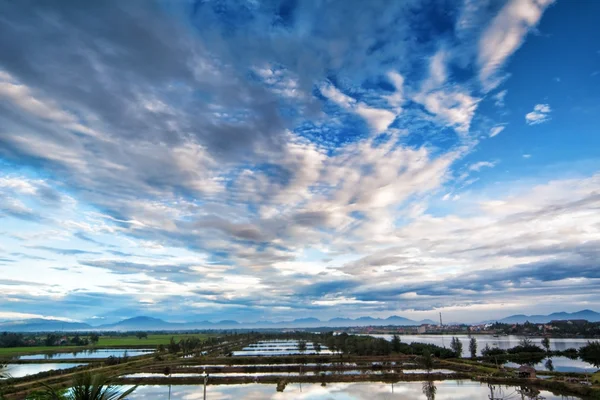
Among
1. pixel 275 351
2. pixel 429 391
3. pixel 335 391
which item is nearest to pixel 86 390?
pixel 335 391

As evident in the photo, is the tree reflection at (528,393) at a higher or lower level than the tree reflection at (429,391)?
lower

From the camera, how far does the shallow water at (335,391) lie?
1371 inches

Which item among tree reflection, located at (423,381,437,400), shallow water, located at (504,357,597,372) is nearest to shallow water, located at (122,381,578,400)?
tree reflection, located at (423,381,437,400)

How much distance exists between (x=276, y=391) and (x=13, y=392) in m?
24.0

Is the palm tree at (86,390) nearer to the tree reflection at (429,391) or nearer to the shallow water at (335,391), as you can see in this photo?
the shallow water at (335,391)

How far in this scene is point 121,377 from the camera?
46.2 m

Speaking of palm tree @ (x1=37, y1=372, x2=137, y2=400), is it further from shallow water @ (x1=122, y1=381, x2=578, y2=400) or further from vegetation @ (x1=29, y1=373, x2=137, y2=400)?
shallow water @ (x1=122, y1=381, x2=578, y2=400)

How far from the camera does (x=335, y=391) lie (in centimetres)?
3778

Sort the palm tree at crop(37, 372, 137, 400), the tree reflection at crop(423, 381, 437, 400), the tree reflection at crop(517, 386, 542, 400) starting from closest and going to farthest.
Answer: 1. the palm tree at crop(37, 372, 137, 400)
2. the tree reflection at crop(423, 381, 437, 400)
3. the tree reflection at crop(517, 386, 542, 400)

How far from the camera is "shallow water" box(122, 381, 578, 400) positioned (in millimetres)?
34812

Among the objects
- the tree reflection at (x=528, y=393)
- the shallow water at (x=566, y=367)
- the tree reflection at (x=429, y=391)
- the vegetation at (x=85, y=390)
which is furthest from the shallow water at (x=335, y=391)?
the vegetation at (x=85, y=390)

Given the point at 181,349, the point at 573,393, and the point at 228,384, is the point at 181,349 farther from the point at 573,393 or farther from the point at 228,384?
the point at 573,393

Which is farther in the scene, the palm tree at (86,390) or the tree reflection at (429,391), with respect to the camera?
the tree reflection at (429,391)

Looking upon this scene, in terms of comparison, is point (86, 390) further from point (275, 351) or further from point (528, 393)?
point (275, 351)
